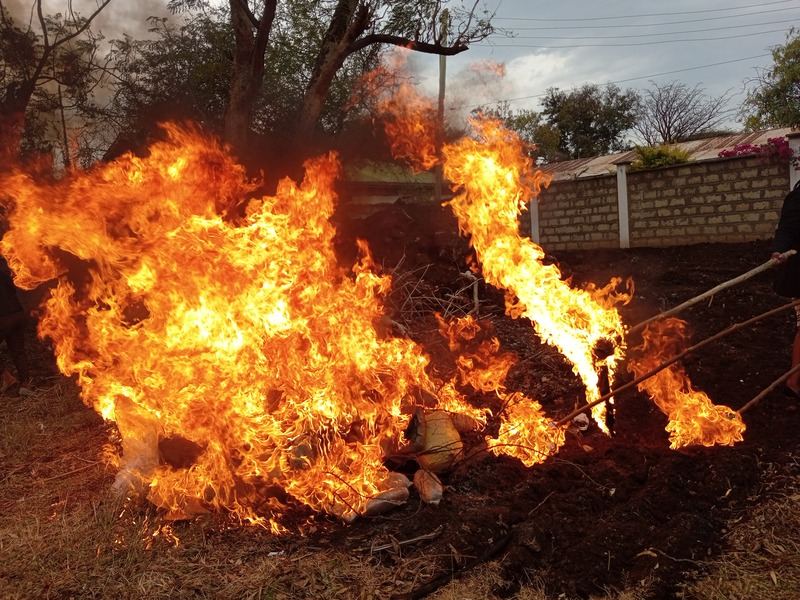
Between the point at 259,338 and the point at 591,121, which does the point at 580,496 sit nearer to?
the point at 259,338

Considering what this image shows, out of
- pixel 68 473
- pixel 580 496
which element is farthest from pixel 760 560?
pixel 68 473

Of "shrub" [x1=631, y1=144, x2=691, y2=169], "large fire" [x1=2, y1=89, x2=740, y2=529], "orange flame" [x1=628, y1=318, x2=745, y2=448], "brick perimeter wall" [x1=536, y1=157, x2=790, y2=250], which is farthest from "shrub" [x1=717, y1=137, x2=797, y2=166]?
"large fire" [x1=2, y1=89, x2=740, y2=529]

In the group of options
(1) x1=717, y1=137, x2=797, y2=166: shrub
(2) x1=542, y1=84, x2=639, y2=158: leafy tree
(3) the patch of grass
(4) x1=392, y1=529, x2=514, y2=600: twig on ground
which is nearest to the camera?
(3) the patch of grass

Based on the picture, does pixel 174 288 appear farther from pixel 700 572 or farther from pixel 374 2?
pixel 374 2

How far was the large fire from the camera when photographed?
413cm

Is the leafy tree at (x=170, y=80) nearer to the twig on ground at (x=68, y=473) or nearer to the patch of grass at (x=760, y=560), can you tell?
the twig on ground at (x=68, y=473)

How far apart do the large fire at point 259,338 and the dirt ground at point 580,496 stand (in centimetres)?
26

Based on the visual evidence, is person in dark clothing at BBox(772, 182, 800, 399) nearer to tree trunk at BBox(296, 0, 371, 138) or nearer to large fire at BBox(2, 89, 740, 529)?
large fire at BBox(2, 89, 740, 529)

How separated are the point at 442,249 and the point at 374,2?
5.40 metres

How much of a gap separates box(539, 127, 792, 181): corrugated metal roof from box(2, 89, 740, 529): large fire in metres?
9.54

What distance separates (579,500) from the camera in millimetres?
3740

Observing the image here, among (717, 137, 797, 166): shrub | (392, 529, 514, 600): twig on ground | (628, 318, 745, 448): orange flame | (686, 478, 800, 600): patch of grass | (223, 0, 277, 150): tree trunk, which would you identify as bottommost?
(392, 529, 514, 600): twig on ground

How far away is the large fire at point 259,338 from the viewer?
413 cm

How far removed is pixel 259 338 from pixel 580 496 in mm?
2774
